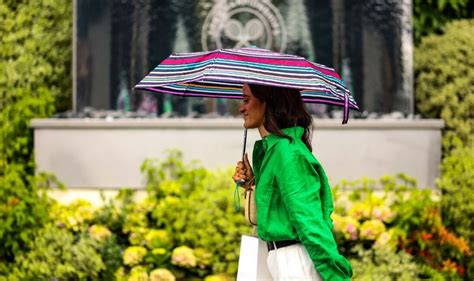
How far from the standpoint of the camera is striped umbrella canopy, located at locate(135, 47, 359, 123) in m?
4.26

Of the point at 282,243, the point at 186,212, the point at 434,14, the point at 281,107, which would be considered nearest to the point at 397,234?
the point at 186,212

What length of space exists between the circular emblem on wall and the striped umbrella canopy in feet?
14.5

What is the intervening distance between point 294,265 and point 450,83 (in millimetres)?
5248

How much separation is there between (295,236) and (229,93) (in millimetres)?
1273

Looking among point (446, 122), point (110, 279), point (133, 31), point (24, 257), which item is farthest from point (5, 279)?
point (446, 122)

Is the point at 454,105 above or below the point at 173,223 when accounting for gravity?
above

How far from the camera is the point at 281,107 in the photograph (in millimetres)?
4438

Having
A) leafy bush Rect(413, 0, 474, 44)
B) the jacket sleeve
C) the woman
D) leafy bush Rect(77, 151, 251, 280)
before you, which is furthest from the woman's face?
leafy bush Rect(413, 0, 474, 44)

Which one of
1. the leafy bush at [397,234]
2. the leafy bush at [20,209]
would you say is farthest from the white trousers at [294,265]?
the leafy bush at [20,209]

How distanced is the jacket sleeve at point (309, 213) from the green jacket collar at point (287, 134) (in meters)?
0.10

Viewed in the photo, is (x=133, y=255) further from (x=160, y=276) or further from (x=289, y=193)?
(x=289, y=193)

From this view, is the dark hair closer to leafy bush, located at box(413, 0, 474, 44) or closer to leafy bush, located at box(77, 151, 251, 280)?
leafy bush, located at box(77, 151, 251, 280)

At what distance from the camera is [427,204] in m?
8.16

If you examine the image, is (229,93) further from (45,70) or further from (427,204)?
(45,70)
